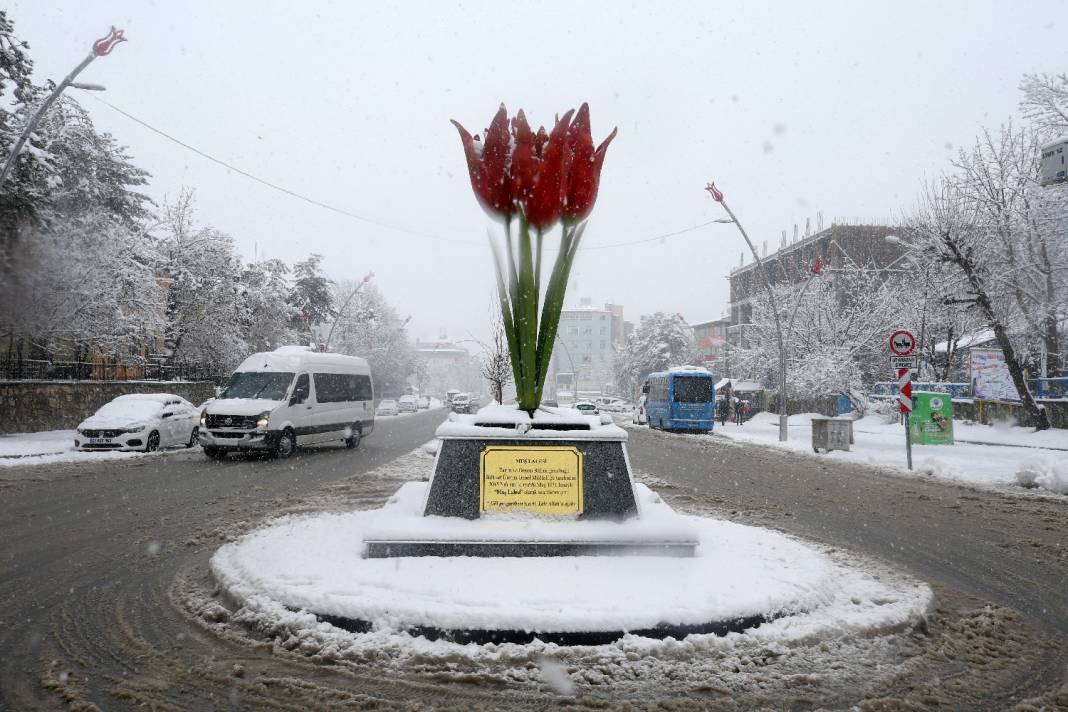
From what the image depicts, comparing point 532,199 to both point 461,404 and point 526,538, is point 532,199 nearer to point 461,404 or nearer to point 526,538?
point 526,538

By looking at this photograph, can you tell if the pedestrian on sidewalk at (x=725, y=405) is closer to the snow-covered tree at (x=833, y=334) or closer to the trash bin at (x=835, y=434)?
the snow-covered tree at (x=833, y=334)

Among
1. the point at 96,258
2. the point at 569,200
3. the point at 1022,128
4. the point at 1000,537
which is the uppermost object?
the point at 1022,128

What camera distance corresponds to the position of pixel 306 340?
4816 centimetres

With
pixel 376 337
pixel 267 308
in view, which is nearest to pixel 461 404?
pixel 376 337

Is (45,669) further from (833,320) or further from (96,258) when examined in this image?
(833,320)

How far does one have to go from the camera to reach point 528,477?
5.50 m

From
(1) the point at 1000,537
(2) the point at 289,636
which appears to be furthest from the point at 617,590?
(1) the point at 1000,537

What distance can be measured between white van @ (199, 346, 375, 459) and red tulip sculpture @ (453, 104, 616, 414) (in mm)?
11403

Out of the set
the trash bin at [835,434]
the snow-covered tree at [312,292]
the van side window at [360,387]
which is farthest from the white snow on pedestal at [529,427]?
the snow-covered tree at [312,292]

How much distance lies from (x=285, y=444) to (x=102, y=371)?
48.9ft

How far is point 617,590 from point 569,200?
3.38 m

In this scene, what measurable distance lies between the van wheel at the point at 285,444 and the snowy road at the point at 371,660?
16.9ft

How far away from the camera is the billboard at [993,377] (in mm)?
26000

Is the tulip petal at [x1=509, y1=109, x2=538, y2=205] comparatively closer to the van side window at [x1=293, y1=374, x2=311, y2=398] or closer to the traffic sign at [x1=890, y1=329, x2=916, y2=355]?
the traffic sign at [x1=890, y1=329, x2=916, y2=355]
